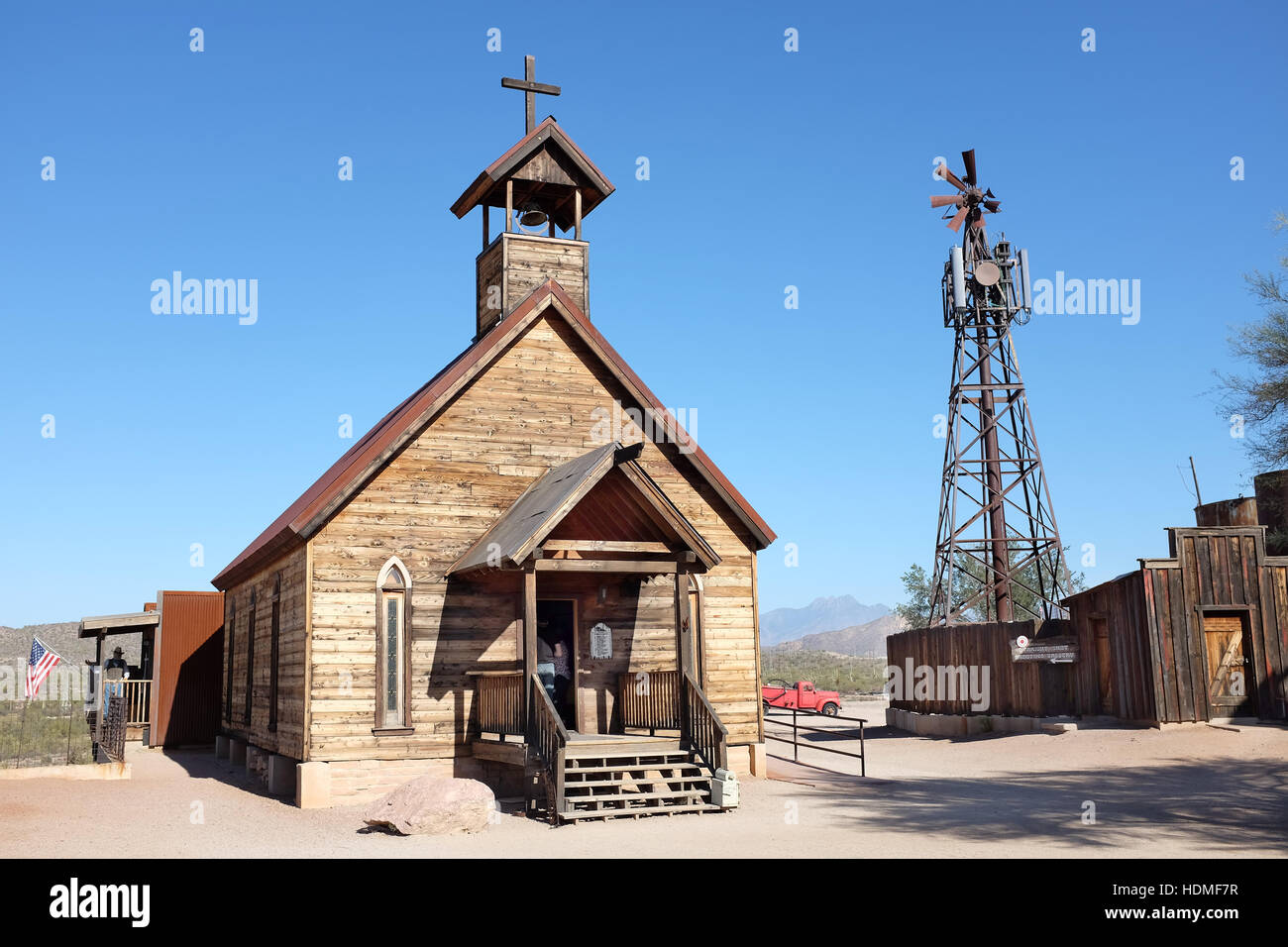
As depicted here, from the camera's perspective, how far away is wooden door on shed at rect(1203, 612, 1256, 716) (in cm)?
2442

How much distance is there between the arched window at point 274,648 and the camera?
19641 millimetres

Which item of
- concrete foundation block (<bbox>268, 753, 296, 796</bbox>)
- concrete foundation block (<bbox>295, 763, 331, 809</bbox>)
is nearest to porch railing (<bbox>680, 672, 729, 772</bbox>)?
concrete foundation block (<bbox>295, 763, 331, 809</bbox>)

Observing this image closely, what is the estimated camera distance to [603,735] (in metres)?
18.3

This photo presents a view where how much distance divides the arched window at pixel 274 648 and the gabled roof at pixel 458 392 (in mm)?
703

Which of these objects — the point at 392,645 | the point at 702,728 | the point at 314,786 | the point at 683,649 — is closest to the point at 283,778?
the point at 314,786

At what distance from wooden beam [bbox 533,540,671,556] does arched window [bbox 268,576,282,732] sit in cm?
585

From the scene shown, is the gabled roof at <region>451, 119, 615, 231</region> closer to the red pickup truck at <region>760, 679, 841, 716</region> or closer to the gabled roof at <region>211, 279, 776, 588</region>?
the gabled roof at <region>211, 279, 776, 588</region>

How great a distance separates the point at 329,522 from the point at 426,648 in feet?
8.21

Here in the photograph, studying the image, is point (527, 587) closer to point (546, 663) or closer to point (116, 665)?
point (546, 663)

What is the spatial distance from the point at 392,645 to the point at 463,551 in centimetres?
188

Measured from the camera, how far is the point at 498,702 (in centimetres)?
1727
